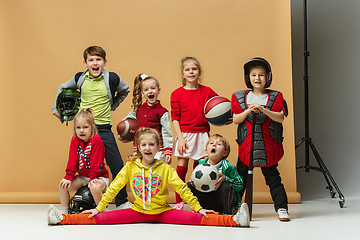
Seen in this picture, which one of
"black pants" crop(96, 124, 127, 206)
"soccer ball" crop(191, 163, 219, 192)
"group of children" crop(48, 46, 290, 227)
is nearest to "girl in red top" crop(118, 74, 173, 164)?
"group of children" crop(48, 46, 290, 227)

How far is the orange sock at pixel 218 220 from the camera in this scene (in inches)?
151

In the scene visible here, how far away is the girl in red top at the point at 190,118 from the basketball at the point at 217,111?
0.18 m

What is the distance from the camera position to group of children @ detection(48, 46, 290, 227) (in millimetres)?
3908

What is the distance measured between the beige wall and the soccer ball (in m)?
1.44

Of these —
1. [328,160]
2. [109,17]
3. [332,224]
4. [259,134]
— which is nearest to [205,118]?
[259,134]

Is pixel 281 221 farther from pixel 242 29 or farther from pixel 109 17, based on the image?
pixel 109 17

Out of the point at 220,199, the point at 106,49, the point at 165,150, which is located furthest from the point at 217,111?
the point at 106,49

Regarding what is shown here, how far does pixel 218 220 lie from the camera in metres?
3.84

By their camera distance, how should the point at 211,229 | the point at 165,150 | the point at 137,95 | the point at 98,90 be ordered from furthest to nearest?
the point at 137,95, the point at 98,90, the point at 165,150, the point at 211,229

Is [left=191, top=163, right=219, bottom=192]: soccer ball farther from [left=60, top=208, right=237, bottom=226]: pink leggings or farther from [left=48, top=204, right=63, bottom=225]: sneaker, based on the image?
[left=48, top=204, right=63, bottom=225]: sneaker

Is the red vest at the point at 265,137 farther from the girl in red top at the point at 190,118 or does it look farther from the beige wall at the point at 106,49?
the beige wall at the point at 106,49

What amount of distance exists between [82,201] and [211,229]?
1.16 m

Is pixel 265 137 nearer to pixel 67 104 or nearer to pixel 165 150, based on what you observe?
pixel 165 150

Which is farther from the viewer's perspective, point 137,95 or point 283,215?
point 137,95
